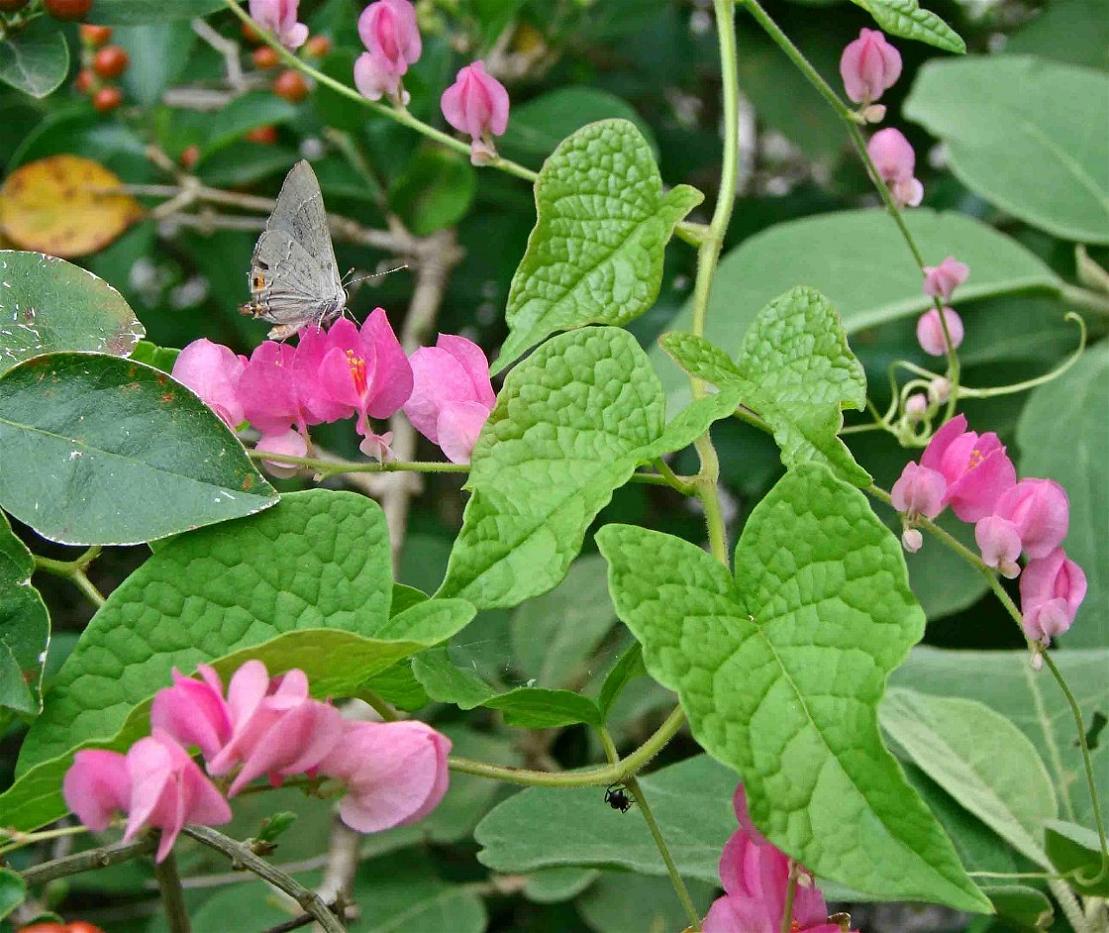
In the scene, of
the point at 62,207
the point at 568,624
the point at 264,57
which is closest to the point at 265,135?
the point at 264,57

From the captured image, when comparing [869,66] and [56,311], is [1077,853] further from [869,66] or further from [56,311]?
[56,311]

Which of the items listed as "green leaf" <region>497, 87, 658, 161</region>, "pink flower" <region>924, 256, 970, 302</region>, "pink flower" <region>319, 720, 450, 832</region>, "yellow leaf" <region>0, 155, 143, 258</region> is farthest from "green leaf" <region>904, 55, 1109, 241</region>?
"pink flower" <region>319, 720, 450, 832</region>

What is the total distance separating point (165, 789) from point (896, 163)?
44 centimetres

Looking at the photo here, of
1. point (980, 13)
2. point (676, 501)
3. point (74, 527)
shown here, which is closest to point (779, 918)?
point (74, 527)

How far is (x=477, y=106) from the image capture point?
565 mm

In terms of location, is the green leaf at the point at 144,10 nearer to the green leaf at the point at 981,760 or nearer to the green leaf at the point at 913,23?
the green leaf at the point at 913,23

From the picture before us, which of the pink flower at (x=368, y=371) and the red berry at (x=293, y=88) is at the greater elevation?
the pink flower at (x=368, y=371)

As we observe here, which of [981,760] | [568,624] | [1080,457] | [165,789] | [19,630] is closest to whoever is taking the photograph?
[165,789]

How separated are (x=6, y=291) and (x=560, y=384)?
0.67ft

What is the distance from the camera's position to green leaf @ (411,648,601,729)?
1.30ft

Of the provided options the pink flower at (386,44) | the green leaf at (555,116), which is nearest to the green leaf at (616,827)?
the pink flower at (386,44)

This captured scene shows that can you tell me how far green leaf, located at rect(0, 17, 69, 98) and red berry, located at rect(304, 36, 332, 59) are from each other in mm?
423

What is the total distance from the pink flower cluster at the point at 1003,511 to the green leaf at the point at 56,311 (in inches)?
11.1

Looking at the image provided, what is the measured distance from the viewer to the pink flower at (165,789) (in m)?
0.32
